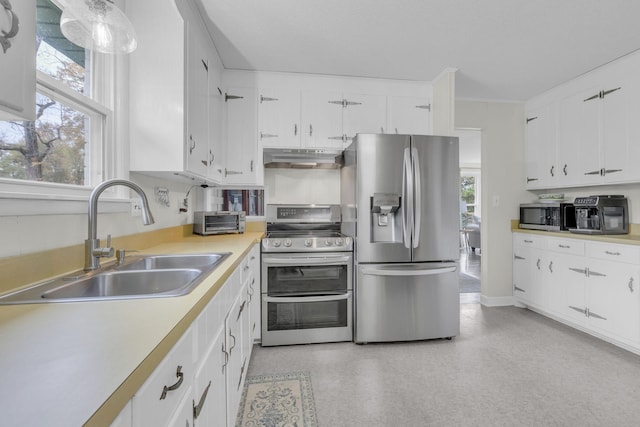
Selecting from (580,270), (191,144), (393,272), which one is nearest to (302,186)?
(393,272)

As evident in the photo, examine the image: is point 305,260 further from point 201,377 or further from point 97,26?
point 97,26

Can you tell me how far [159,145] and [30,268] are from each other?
0.87m

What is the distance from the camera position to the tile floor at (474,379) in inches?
61.6

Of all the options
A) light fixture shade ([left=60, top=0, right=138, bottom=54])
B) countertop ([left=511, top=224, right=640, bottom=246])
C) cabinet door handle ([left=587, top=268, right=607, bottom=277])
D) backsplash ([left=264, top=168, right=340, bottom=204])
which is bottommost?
cabinet door handle ([left=587, top=268, right=607, bottom=277])

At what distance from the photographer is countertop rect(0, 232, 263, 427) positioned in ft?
1.21

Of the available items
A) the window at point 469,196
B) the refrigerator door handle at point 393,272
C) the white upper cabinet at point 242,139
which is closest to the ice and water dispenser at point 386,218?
the refrigerator door handle at point 393,272

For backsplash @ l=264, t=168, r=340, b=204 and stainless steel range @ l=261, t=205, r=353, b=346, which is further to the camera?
backsplash @ l=264, t=168, r=340, b=204

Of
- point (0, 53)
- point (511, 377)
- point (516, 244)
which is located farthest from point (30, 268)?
point (516, 244)

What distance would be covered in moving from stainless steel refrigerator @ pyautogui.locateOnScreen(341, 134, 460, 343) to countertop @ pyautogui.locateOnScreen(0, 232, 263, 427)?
5.51 ft

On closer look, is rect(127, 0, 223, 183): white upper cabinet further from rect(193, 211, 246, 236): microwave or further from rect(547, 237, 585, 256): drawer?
rect(547, 237, 585, 256): drawer

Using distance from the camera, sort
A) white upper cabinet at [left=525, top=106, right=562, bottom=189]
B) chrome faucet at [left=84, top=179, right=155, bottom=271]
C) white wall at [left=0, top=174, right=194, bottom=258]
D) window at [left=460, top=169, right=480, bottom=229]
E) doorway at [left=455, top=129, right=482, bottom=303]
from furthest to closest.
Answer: window at [left=460, top=169, right=480, bottom=229] < doorway at [left=455, top=129, right=482, bottom=303] < white upper cabinet at [left=525, top=106, right=562, bottom=189] < chrome faucet at [left=84, top=179, right=155, bottom=271] < white wall at [left=0, top=174, right=194, bottom=258]

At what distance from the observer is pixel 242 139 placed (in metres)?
2.69

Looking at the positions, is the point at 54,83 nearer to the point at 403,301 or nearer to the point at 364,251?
the point at 364,251

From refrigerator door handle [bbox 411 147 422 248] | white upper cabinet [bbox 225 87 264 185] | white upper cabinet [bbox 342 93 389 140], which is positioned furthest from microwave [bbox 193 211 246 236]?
refrigerator door handle [bbox 411 147 422 248]
